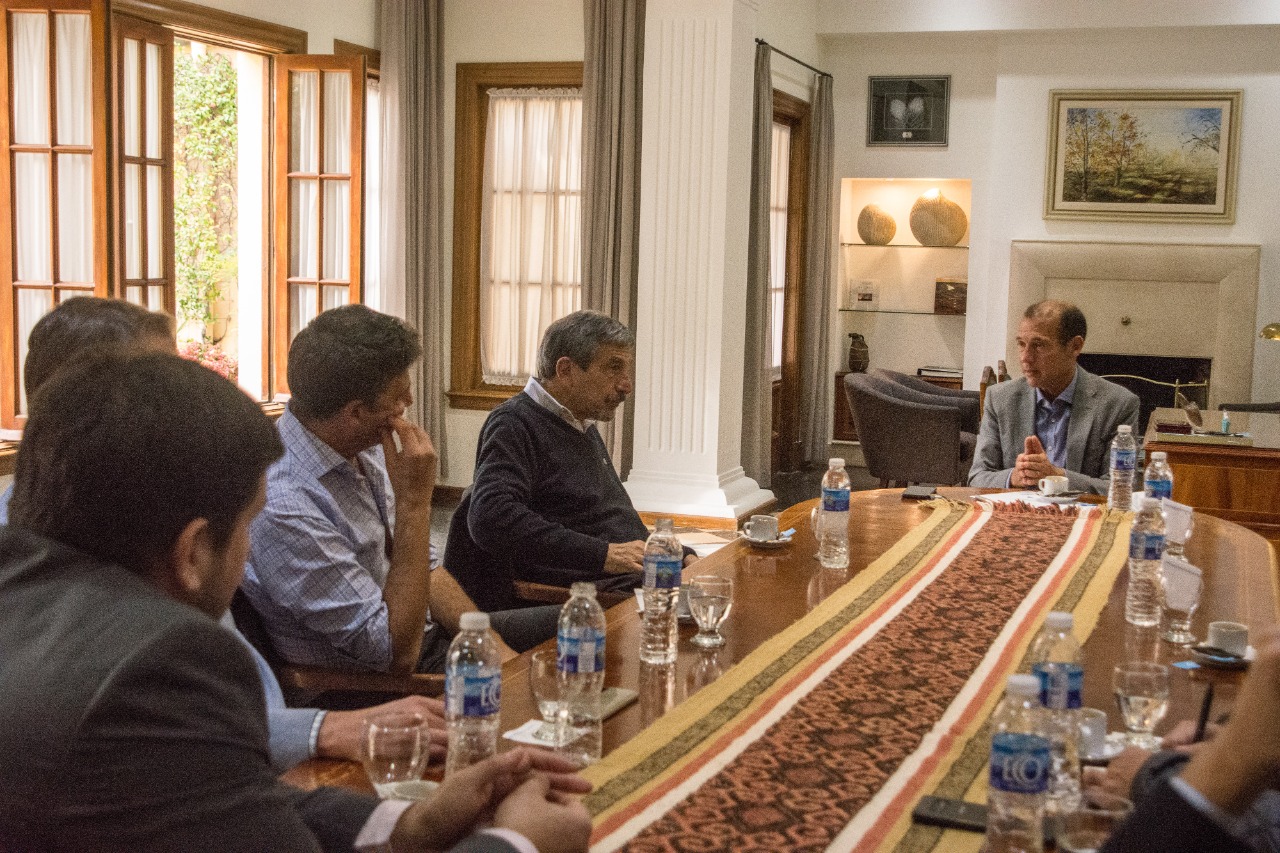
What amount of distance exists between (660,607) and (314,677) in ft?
2.18

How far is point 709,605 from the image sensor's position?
246 centimetres

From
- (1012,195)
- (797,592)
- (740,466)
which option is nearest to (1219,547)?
(797,592)

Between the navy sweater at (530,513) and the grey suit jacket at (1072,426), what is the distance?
5.23ft

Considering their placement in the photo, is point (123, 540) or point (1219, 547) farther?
point (1219, 547)

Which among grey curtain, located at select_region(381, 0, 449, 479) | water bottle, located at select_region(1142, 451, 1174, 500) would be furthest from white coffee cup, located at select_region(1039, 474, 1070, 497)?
grey curtain, located at select_region(381, 0, 449, 479)

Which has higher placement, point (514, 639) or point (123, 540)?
Answer: point (123, 540)

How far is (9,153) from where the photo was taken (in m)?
5.52

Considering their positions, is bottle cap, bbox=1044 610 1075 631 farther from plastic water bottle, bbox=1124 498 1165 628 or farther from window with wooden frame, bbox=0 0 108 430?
window with wooden frame, bbox=0 0 108 430

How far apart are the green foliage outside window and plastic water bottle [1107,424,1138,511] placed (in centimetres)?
826

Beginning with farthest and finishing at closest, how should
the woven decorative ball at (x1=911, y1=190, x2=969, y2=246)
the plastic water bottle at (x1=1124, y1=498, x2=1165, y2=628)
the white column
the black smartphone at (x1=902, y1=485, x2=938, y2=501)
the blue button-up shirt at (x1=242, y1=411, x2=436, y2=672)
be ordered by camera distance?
the woven decorative ball at (x1=911, y1=190, x2=969, y2=246) → the white column → the black smartphone at (x1=902, y1=485, x2=938, y2=501) → the plastic water bottle at (x1=1124, y1=498, x2=1165, y2=628) → the blue button-up shirt at (x1=242, y1=411, x2=436, y2=672)

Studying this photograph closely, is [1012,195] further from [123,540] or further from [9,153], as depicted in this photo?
[123,540]

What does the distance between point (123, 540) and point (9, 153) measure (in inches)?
191

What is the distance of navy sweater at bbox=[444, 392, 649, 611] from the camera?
3.40 metres

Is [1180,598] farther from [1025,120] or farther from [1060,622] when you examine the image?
[1025,120]
